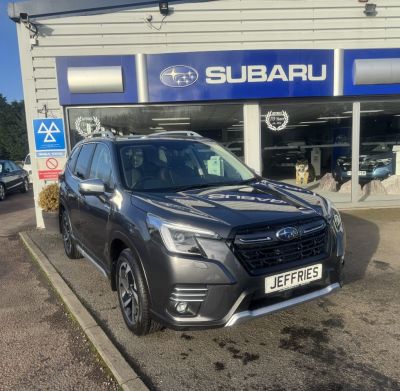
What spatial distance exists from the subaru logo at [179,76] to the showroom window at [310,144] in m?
1.83

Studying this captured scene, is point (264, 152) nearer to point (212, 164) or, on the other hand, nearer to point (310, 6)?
point (310, 6)

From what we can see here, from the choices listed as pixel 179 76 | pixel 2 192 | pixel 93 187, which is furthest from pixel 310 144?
pixel 2 192

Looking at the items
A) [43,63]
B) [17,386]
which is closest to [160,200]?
[17,386]

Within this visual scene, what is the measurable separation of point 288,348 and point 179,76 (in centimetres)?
644

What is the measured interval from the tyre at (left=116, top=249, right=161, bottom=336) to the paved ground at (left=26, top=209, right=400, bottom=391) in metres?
0.14

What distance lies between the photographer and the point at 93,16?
26.5ft

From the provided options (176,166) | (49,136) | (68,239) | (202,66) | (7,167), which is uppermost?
(202,66)

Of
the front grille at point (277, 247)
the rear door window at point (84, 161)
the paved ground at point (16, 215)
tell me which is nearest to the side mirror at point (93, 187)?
the rear door window at point (84, 161)

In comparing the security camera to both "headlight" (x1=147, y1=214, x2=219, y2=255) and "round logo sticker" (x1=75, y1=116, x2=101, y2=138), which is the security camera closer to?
"round logo sticker" (x1=75, y1=116, x2=101, y2=138)

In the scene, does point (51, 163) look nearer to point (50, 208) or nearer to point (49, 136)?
point (49, 136)

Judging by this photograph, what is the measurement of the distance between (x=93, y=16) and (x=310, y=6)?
4717 mm

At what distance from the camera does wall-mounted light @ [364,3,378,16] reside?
840 cm

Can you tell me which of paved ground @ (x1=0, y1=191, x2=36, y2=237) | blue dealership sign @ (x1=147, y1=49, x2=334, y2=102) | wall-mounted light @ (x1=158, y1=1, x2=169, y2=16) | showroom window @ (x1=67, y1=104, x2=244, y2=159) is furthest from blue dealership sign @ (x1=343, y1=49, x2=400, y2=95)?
paved ground @ (x1=0, y1=191, x2=36, y2=237)

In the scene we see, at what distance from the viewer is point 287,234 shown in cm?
A: 290
